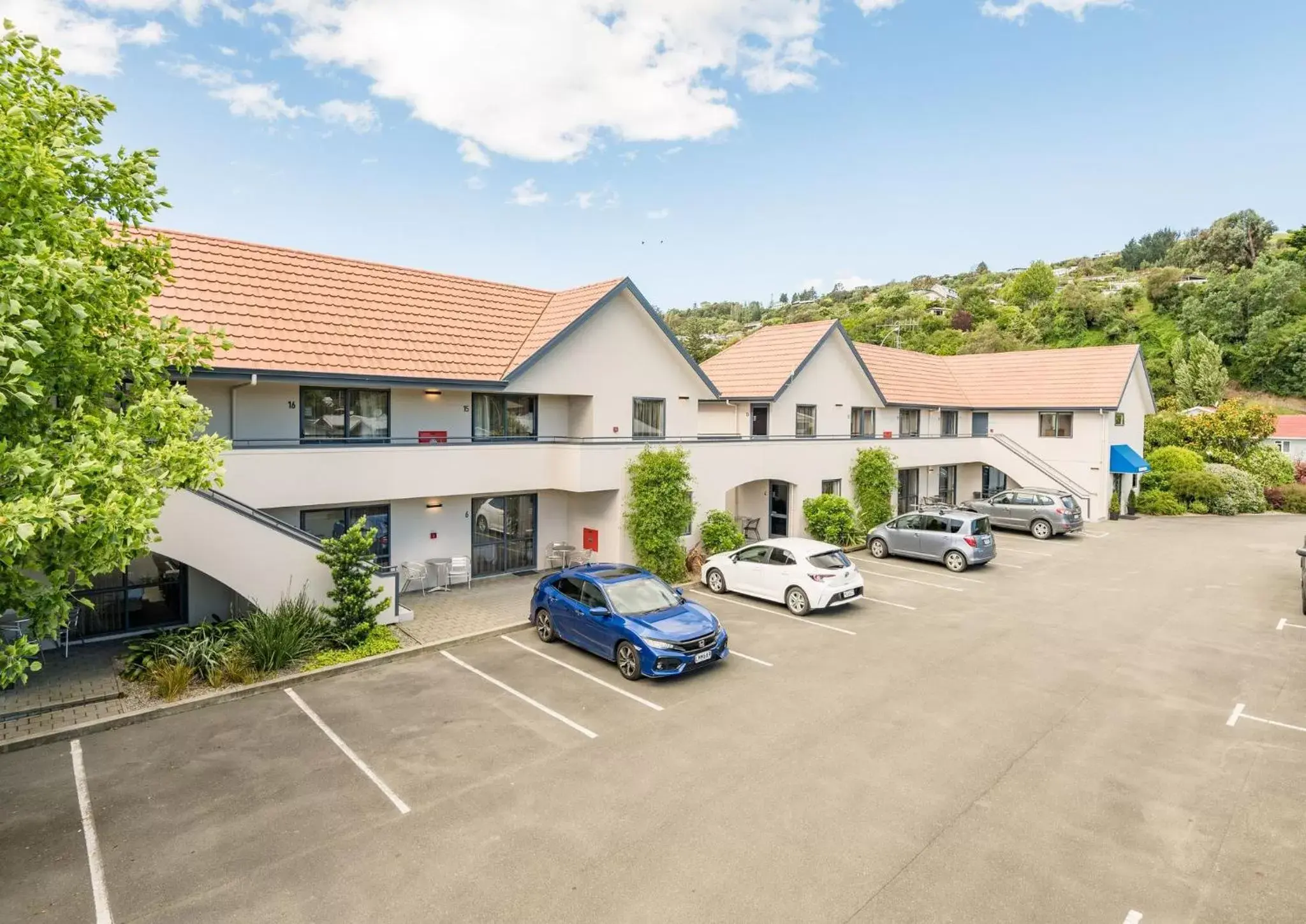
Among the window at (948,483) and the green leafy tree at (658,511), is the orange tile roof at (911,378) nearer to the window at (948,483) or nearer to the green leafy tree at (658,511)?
the window at (948,483)

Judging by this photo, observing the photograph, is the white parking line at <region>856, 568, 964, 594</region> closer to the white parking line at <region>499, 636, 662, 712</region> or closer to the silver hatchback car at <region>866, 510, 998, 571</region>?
the silver hatchback car at <region>866, 510, 998, 571</region>

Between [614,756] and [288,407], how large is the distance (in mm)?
11105

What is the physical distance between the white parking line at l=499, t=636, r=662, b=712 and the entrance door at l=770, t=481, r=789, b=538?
1359 centimetres

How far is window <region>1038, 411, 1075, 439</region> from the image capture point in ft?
110

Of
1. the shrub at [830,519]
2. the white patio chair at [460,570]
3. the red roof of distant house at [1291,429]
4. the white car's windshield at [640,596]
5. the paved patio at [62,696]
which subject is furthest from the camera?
the red roof of distant house at [1291,429]

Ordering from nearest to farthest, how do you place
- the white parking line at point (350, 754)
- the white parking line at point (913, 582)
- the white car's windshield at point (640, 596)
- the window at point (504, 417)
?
the white parking line at point (350, 754)
the white car's windshield at point (640, 596)
the window at point (504, 417)
the white parking line at point (913, 582)

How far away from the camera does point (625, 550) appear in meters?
19.4

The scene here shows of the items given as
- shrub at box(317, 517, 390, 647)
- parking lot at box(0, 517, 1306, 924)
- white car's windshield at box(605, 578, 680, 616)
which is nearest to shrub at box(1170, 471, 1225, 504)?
parking lot at box(0, 517, 1306, 924)

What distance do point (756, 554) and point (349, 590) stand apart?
9.51 m

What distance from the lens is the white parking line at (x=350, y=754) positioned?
8.19 meters

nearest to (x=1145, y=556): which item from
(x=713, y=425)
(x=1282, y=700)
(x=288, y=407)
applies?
(x=1282, y=700)

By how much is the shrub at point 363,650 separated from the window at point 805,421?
17.3 meters

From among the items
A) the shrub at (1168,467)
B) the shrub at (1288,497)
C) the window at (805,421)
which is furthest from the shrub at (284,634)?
the shrub at (1288,497)

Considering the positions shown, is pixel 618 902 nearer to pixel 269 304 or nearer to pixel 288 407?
pixel 288 407
